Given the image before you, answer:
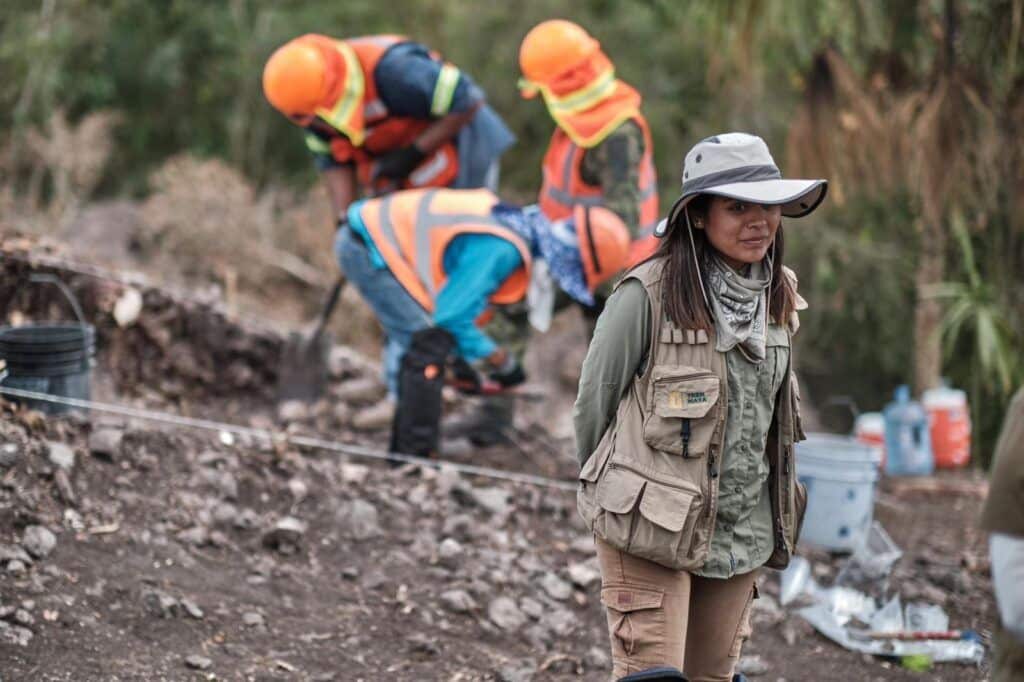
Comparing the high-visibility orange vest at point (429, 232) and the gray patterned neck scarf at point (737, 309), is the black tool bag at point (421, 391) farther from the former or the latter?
the gray patterned neck scarf at point (737, 309)

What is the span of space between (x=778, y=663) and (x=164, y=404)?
3.59 metres

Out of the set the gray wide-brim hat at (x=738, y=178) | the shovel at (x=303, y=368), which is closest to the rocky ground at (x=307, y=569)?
the shovel at (x=303, y=368)

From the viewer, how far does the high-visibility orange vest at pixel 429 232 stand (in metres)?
5.16

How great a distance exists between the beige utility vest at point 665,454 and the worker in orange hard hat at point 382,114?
3.52 metres

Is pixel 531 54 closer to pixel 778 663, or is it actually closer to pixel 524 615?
pixel 524 615

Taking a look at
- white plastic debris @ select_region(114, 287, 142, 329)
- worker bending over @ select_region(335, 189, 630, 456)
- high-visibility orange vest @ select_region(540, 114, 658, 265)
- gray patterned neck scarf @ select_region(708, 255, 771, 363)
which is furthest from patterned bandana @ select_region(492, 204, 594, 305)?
gray patterned neck scarf @ select_region(708, 255, 771, 363)

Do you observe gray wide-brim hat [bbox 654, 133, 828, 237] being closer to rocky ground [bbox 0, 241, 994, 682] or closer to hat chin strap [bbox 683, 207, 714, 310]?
hat chin strap [bbox 683, 207, 714, 310]

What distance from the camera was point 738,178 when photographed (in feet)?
8.14

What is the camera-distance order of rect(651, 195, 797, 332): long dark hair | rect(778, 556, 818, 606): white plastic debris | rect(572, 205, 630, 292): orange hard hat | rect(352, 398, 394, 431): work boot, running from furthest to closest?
1. rect(352, 398, 394, 431): work boot
2. rect(572, 205, 630, 292): orange hard hat
3. rect(778, 556, 818, 606): white plastic debris
4. rect(651, 195, 797, 332): long dark hair

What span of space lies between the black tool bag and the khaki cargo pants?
2747mm

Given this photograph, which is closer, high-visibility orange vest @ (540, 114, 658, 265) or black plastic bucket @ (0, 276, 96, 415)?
black plastic bucket @ (0, 276, 96, 415)

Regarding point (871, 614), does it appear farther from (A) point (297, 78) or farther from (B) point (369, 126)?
(A) point (297, 78)

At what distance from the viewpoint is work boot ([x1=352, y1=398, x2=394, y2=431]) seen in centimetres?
616

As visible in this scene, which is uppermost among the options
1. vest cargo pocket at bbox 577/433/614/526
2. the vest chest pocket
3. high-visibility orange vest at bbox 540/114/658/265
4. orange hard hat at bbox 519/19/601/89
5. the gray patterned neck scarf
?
orange hard hat at bbox 519/19/601/89
